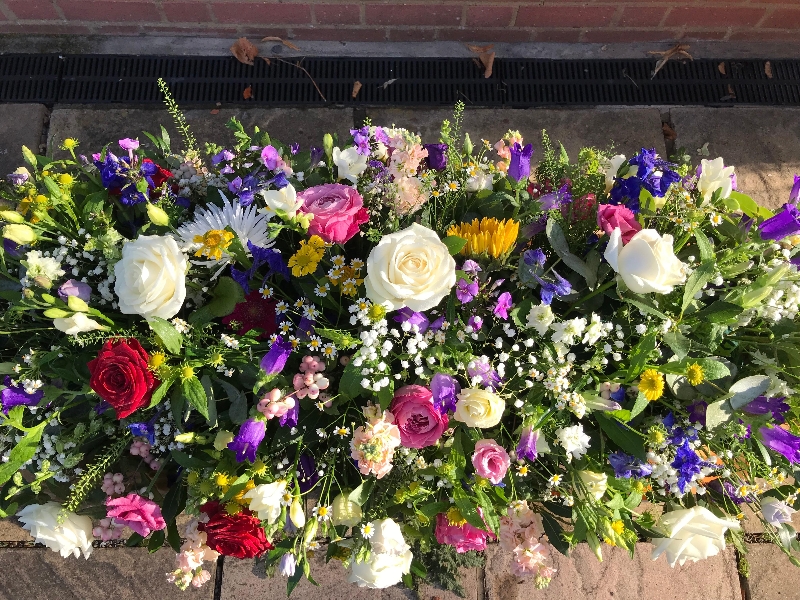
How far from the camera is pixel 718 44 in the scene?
285 cm

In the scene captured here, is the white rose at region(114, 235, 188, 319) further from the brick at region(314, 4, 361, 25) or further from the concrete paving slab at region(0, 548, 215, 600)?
the brick at region(314, 4, 361, 25)

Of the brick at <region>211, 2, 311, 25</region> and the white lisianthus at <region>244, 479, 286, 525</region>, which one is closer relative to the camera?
the white lisianthus at <region>244, 479, 286, 525</region>

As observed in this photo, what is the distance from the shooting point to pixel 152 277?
139cm

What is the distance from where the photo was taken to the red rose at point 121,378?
136cm

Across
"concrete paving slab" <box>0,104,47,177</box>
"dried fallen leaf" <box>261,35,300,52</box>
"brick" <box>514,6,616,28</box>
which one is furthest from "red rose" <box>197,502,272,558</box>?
"brick" <box>514,6,616,28</box>

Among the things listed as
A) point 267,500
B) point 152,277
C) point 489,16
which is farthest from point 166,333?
point 489,16

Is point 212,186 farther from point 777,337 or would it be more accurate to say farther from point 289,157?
point 777,337

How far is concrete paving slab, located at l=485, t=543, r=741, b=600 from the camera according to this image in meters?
2.21

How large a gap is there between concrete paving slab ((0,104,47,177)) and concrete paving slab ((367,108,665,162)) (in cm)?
150

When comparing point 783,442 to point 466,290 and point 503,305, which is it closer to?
point 503,305

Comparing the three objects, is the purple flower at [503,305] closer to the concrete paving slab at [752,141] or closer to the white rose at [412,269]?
the white rose at [412,269]

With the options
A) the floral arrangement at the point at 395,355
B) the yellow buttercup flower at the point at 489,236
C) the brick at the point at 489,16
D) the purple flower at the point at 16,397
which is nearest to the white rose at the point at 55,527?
the floral arrangement at the point at 395,355

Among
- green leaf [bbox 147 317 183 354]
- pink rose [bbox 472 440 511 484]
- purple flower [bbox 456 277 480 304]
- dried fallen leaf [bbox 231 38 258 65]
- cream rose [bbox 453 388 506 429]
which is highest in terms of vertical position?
dried fallen leaf [bbox 231 38 258 65]

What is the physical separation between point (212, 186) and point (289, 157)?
269 millimetres
